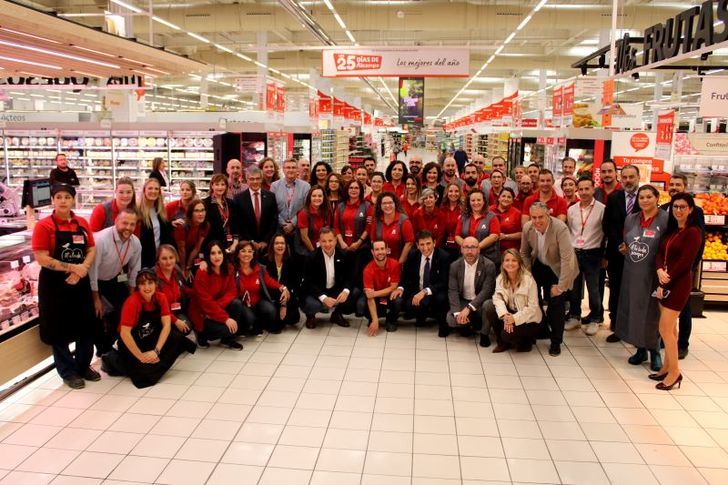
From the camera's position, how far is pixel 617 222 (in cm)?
593

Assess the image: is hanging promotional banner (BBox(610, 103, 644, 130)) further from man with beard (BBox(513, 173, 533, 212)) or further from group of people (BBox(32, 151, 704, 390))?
man with beard (BBox(513, 173, 533, 212))

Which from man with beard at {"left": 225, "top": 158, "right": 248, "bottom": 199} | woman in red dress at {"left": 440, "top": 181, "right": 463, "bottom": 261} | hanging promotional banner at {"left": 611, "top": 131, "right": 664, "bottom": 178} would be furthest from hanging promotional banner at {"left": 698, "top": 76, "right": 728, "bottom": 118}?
man with beard at {"left": 225, "top": 158, "right": 248, "bottom": 199}

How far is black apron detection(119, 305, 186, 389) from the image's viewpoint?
486 centimetres

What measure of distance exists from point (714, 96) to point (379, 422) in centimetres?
572

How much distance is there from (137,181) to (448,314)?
952cm

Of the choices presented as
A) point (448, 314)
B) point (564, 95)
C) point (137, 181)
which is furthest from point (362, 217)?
point (137, 181)

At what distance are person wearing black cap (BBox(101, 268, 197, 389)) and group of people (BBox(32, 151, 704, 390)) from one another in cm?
1

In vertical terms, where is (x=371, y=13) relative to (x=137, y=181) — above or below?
above

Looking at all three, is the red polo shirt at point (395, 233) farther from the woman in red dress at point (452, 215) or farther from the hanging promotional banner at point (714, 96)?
the hanging promotional banner at point (714, 96)

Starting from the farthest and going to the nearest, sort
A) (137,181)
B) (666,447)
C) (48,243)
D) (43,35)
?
(137,181) → (43,35) → (48,243) → (666,447)

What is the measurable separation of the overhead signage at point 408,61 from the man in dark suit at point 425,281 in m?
4.86

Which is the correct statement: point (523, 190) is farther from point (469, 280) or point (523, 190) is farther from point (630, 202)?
point (469, 280)

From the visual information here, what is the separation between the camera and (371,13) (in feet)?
45.0

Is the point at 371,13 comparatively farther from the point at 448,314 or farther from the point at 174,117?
the point at 448,314
